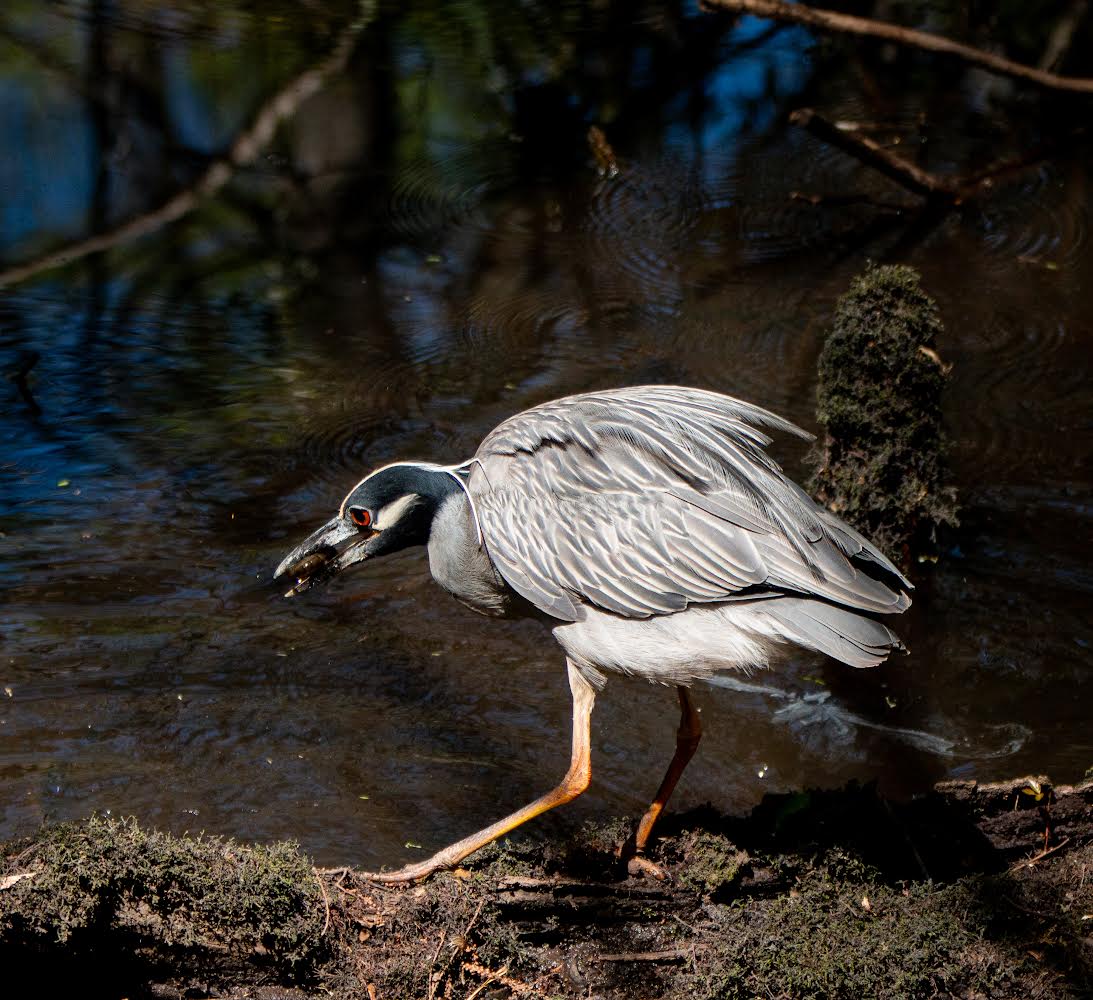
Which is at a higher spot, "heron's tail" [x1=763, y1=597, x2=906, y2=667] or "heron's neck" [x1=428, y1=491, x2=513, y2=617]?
"heron's tail" [x1=763, y1=597, x2=906, y2=667]

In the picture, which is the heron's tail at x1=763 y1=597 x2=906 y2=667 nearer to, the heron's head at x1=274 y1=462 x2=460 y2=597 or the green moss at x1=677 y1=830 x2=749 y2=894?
the green moss at x1=677 y1=830 x2=749 y2=894

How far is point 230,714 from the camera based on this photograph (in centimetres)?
554

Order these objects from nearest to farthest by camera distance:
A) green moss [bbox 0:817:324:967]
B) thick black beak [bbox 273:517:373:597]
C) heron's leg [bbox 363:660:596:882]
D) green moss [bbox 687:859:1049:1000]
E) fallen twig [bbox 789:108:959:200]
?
green moss [bbox 0:817:324:967] → green moss [bbox 687:859:1049:1000] → heron's leg [bbox 363:660:596:882] → thick black beak [bbox 273:517:373:597] → fallen twig [bbox 789:108:959:200]

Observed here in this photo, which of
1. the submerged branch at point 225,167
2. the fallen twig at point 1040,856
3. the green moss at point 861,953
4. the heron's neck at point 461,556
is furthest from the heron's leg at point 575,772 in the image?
the submerged branch at point 225,167

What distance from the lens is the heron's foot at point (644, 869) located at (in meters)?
4.32

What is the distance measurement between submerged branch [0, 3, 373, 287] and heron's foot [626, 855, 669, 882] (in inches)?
258

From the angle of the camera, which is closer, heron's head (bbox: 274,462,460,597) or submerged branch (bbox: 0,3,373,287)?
heron's head (bbox: 274,462,460,597)

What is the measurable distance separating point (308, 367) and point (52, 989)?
4.89 m

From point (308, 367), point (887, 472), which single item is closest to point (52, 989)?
point (887, 472)

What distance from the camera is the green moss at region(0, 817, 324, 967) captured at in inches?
148

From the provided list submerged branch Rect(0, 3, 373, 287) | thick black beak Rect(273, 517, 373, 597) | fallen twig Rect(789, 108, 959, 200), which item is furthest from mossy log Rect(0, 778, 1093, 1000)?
submerged branch Rect(0, 3, 373, 287)

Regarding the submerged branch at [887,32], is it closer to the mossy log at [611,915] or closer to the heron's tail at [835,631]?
the heron's tail at [835,631]

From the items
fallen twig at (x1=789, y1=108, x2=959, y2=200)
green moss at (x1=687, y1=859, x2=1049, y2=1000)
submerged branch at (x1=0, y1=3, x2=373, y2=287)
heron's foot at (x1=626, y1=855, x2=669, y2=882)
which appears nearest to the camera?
green moss at (x1=687, y1=859, x2=1049, y2=1000)

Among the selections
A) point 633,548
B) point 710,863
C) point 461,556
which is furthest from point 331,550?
point 710,863
